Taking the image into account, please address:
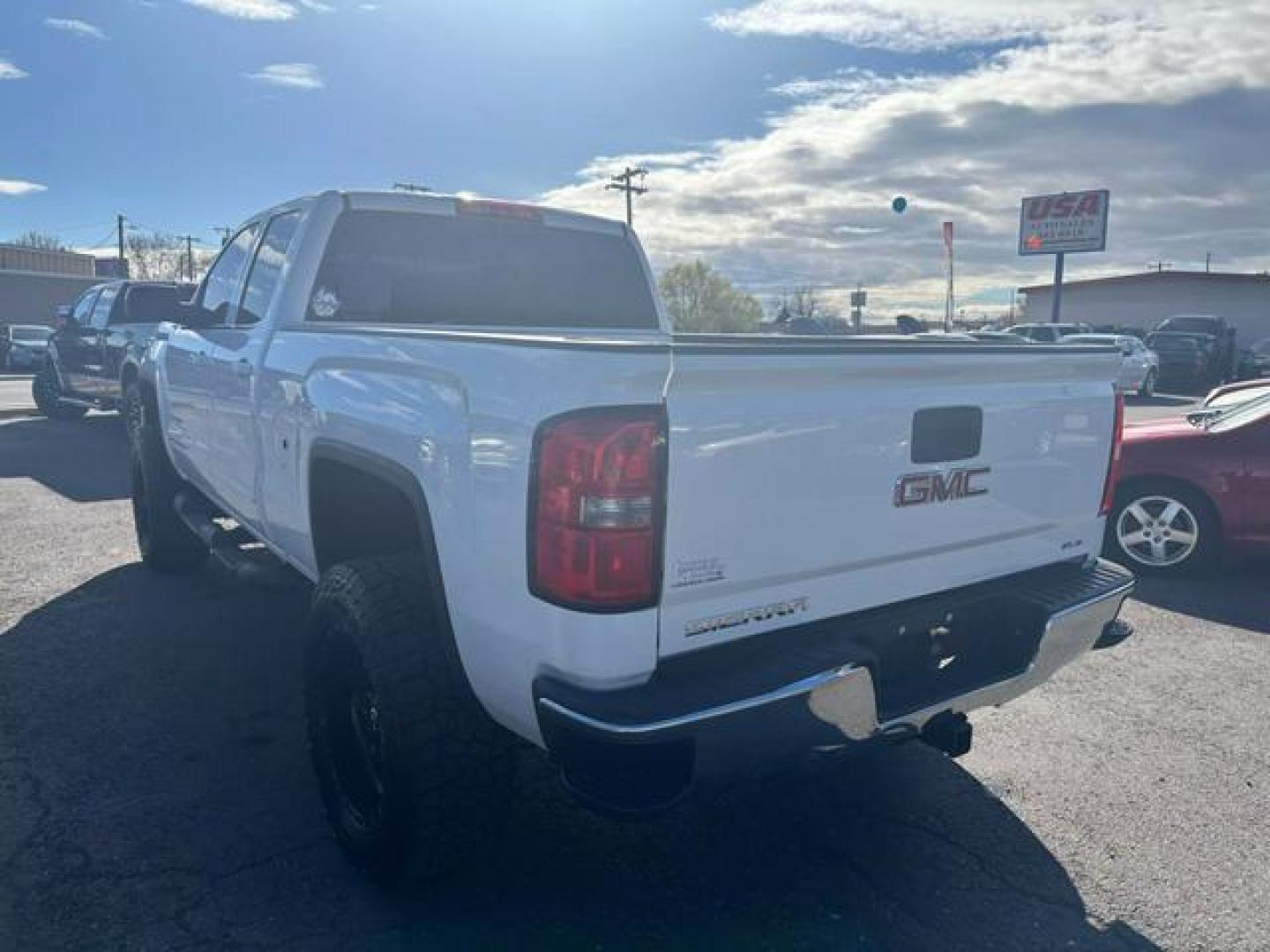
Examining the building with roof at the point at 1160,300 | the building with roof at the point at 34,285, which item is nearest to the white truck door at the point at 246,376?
the building with roof at the point at 1160,300

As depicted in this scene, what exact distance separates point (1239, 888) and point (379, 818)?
2.57 metres

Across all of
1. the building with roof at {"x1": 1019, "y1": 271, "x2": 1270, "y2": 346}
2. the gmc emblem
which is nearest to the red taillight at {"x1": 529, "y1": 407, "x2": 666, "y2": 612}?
the gmc emblem

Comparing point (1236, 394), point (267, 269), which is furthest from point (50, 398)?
point (1236, 394)

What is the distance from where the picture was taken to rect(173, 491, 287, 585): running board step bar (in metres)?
4.34

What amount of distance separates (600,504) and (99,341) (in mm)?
13251

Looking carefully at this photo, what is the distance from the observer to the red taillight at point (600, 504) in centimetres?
220

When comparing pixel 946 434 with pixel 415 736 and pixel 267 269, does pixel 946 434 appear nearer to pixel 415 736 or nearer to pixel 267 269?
pixel 415 736

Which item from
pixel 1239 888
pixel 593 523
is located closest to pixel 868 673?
pixel 593 523

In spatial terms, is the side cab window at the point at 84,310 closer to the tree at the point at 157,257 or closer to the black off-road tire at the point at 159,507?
the black off-road tire at the point at 159,507

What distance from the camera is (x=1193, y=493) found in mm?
6367

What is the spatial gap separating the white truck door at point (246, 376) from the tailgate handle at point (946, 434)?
260cm

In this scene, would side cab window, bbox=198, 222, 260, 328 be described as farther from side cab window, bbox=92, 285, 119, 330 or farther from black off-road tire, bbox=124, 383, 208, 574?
side cab window, bbox=92, 285, 119, 330

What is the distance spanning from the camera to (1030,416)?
3086 mm

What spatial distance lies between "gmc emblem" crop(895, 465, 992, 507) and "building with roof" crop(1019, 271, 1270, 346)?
1978 inches
